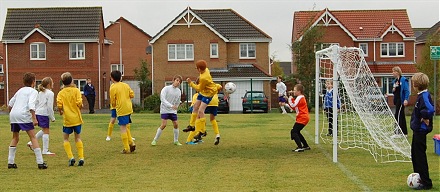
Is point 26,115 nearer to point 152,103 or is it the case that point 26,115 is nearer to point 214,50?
point 152,103

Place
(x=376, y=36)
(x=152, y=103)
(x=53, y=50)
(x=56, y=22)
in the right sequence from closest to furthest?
(x=152, y=103) < (x=53, y=50) < (x=56, y=22) < (x=376, y=36)

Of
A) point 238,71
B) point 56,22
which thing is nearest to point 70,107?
point 238,71

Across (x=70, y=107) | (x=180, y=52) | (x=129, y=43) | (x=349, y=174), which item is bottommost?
(x=349, y=174)

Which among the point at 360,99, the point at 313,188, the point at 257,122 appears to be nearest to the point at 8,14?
the point at 257,122

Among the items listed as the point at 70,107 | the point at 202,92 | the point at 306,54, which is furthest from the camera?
the point at 306,54

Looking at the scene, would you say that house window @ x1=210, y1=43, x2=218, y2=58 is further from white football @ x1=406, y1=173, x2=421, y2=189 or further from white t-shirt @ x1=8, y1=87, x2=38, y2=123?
white football @ x1=406, y1=173, x2=421, y2=189

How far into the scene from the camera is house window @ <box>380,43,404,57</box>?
216ft

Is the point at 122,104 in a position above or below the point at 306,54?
below

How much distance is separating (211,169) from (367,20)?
5573 cm

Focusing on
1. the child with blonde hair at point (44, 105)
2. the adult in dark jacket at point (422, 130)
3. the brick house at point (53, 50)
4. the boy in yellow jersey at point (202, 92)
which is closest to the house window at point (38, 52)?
the brick house at point (53, 50)

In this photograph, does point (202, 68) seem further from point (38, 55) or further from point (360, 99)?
point (38, 55)

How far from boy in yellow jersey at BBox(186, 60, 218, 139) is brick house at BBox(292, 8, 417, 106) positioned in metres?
45.0

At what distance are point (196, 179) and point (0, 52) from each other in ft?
278

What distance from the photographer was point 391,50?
65.8 metres
